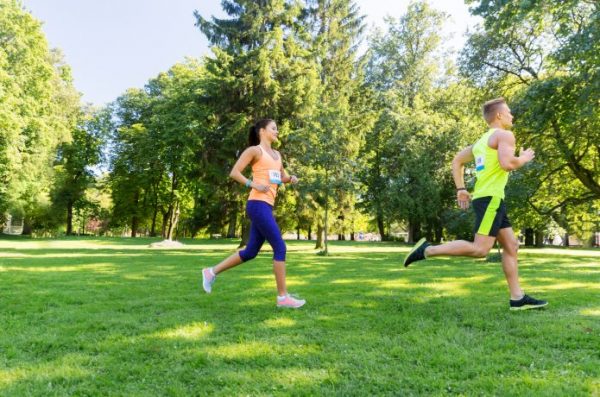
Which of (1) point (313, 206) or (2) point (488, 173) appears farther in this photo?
(1) point (313, 206)

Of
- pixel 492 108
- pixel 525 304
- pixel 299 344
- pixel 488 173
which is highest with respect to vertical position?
pixel 492 108

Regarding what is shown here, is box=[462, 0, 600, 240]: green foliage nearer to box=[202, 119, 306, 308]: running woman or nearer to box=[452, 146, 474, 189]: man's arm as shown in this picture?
box=[452, 146, 474, 189]: man's arm

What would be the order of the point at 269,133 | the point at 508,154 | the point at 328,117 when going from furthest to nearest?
the point at 328,117 < the point at 269,133 < the point at 508,154

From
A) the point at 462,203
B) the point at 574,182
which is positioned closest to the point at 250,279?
the point at 462,203

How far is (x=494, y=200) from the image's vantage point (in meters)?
4.80

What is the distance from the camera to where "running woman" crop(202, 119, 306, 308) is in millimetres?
5395

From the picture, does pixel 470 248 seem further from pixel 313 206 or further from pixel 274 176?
pixel 313 206

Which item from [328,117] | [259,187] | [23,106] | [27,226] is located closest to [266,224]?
[259,187]

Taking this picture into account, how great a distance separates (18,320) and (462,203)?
16.4 feet

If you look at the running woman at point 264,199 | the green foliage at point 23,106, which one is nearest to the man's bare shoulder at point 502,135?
the running woman at point 264,199

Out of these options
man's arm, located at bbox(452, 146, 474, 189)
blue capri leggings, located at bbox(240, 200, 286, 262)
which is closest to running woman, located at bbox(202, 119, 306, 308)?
blue capri leggings, located at bbox(240, 200, 286, 262)

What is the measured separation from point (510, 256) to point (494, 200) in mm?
719

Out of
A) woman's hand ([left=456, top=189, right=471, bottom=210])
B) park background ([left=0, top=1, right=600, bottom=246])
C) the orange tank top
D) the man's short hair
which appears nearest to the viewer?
the man's short hair

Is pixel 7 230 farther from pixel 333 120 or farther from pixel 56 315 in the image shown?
pixel 56 315
